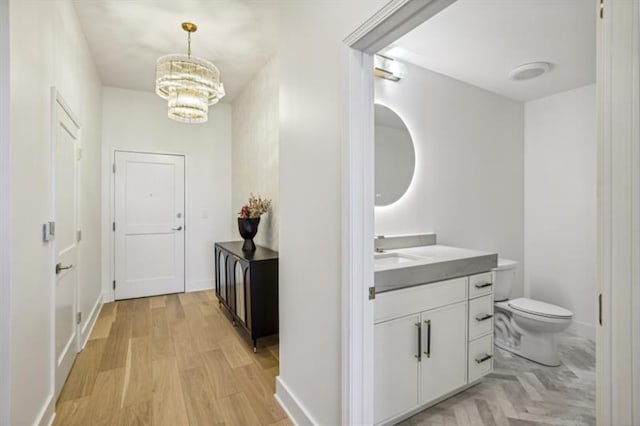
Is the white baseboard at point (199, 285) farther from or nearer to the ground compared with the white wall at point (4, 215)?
nearer to the ground

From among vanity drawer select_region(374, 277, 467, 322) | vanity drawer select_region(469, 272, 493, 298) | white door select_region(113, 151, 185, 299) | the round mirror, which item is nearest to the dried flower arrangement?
the round mirror

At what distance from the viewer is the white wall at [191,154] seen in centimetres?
395

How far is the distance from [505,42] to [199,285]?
15.1ft

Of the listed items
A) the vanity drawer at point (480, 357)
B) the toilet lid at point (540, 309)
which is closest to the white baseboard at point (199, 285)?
the vanity drawer at point (480, 357)

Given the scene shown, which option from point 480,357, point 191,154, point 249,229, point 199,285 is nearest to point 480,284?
point 480,357

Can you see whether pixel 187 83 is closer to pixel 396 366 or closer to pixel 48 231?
pixel 48 231

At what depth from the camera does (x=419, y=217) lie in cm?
281

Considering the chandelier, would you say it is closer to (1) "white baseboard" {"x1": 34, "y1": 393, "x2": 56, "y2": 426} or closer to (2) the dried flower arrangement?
(2) the dried flower arrangement

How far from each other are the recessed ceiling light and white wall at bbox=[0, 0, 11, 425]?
3.56 metres


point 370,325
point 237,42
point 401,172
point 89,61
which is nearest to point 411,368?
point 370,325

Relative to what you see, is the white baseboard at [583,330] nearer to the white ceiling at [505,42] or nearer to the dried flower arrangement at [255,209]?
the white ceiling at [505,42]

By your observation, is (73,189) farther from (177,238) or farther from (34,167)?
(177,238)

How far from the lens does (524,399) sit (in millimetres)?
2047

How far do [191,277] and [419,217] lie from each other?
3.39 meters
